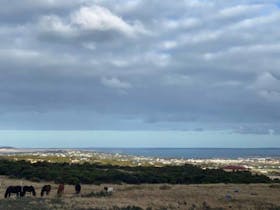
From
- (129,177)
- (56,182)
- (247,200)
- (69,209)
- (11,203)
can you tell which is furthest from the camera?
(129,177)

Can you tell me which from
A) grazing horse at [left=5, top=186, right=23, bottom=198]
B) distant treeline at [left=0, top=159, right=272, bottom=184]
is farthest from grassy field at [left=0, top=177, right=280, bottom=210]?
distant treeline at [left=0, top=159, right=272, bottom=184]

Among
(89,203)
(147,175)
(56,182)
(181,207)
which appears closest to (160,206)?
(181,207)

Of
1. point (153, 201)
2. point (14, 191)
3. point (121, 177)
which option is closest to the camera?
point (153, 201)

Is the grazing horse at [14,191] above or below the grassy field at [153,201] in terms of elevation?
above

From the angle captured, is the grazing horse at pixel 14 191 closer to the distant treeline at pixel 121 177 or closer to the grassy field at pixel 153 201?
the grassy field at pixel 153 201

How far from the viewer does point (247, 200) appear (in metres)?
37.3

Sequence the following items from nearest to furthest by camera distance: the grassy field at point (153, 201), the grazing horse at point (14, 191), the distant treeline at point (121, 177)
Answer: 1. the grassy field at point (153, 201)
2. the grazing horse at point (14, 191)
3. the distant treeline at point (121, 177)

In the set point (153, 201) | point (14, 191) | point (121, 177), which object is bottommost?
point (153, 201)

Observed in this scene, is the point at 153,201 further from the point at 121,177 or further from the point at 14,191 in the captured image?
the point at 121,177

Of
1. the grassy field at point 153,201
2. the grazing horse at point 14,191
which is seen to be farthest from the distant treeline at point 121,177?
the grazing horse at point 14,191

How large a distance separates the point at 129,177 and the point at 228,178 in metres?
12.0

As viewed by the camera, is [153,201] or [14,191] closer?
[153,201]

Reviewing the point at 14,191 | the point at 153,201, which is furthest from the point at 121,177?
the point at 153,201

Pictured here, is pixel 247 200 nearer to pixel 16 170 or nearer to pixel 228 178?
pixel 228 178
